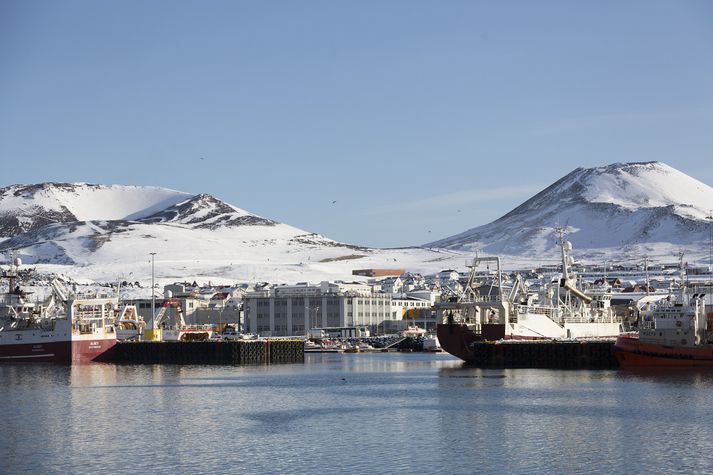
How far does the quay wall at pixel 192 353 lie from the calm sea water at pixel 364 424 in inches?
1134

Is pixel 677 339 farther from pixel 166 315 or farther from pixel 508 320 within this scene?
pixel 166 315

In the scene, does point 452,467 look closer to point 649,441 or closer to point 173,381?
point 649,441

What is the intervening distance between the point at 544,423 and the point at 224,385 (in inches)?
1176

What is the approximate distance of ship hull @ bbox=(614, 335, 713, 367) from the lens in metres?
82.1

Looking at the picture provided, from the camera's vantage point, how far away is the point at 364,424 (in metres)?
55.8

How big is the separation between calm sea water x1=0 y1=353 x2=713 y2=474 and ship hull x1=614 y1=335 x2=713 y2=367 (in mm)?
2916

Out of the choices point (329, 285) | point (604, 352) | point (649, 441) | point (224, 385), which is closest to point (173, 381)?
point (224, 385)

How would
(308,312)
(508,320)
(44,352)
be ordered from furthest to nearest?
1. (308,312)
2. (44,352)
3. (508,320)

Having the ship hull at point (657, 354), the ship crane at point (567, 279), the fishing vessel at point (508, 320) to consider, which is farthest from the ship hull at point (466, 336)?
the ship crane at point (567, 279)

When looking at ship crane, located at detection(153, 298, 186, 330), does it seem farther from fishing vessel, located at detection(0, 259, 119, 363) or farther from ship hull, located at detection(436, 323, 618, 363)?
ship hull, located at detection(436, 323, 618, 363)

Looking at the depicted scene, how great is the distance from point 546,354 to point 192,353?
37561mm

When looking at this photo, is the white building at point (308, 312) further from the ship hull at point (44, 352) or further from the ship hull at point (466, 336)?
the ship hull at point (466, 336)

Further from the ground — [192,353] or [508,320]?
[508,320]

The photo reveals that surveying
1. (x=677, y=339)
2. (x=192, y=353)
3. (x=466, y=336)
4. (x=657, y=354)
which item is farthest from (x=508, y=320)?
(x=192, y=353)
